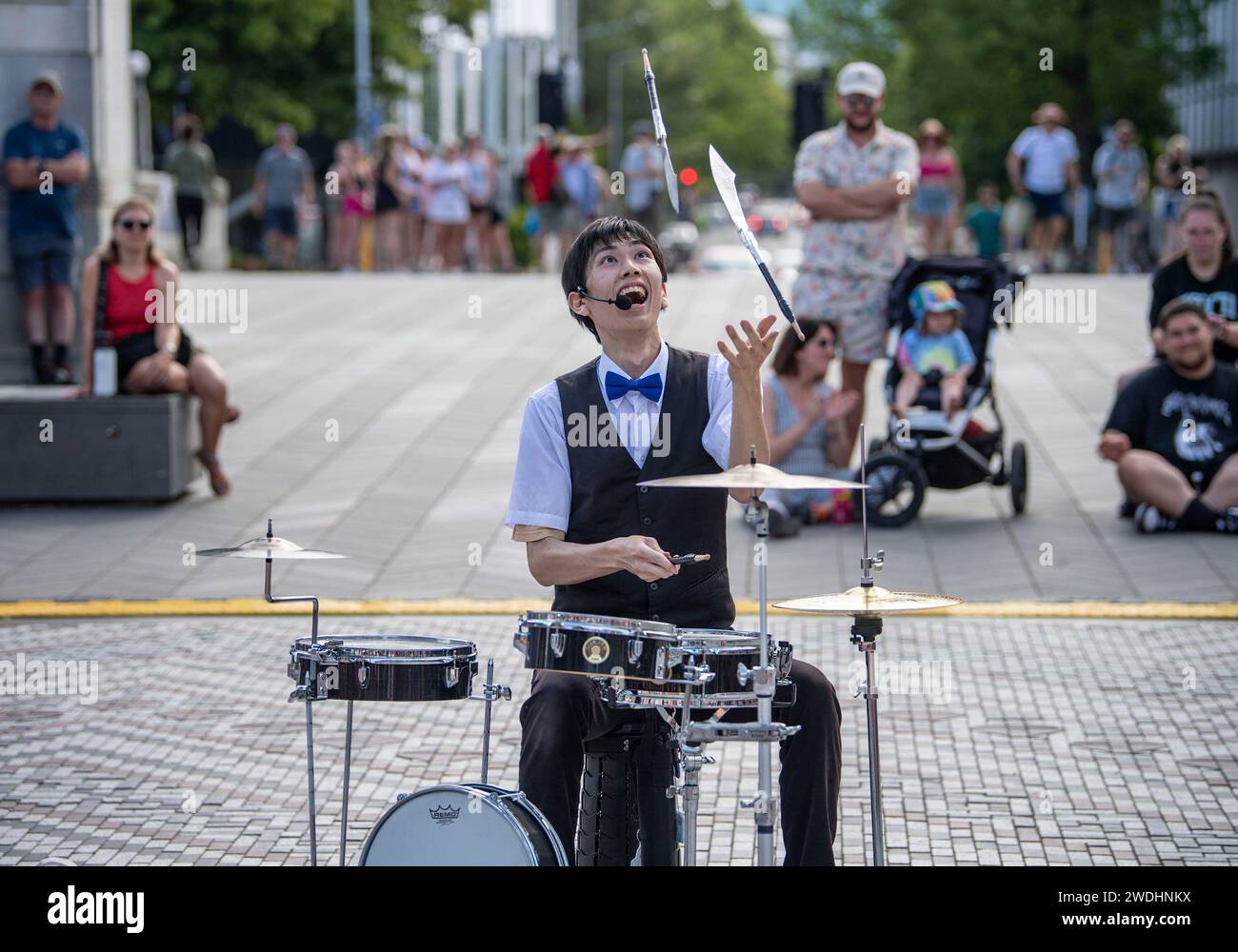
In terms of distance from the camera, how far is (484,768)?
4.20 meters

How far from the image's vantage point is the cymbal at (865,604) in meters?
3.86

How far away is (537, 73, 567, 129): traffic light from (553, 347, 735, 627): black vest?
1127 inches

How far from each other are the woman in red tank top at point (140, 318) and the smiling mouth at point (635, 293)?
19.9ft

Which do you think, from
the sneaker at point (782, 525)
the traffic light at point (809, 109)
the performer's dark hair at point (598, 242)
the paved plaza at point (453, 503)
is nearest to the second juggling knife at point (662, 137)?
the performer's dark hair at point (598, 242)

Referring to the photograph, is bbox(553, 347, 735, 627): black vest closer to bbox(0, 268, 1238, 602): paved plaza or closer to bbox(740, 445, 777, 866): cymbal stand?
bbox(740, 445, 777, 866): cymbal stand

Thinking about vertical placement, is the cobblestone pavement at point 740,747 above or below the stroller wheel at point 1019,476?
below

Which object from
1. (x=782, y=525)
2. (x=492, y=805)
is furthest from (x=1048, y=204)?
(x=492, y=805)

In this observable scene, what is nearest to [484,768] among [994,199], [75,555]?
[75,555]

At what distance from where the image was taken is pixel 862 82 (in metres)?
9.92

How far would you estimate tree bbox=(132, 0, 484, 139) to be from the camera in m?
37.9

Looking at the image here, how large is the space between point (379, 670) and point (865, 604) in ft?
3.40

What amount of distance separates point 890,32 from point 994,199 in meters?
40.4

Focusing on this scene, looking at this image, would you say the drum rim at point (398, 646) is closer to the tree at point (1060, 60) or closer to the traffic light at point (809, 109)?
the traffic light at point (809, 109)

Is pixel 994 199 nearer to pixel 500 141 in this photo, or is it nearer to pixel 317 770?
pixel 317 770
